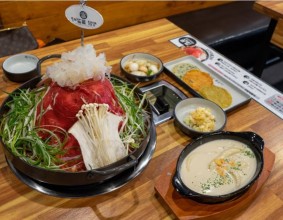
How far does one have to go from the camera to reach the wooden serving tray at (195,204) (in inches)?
45.3

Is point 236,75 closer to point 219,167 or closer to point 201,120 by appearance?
point 201,120

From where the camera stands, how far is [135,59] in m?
2.02

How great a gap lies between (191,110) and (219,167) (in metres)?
0.47

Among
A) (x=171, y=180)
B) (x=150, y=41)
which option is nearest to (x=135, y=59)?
(x=150, y=41)

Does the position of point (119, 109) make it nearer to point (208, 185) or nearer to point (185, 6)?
point (208, 185)

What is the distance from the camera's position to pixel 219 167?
1.25 m

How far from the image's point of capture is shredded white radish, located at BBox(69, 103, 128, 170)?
1243mm

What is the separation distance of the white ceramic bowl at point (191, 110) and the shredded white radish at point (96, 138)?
1.21 ft

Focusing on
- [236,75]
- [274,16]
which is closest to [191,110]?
[236,75]

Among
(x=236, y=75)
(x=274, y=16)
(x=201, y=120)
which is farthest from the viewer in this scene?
(x=274, y=16)

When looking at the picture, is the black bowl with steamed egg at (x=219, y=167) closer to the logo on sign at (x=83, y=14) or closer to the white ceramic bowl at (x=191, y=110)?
the white ceramic bowl at (x=191, y=110)

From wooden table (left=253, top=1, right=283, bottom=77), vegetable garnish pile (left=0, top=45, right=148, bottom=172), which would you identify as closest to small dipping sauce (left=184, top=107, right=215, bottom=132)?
vegetable garnish pile (left=0, top=45, right=148, bottom=172)

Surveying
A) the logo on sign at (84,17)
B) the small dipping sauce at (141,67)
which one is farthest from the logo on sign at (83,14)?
the small dipping sauce at (141,67)

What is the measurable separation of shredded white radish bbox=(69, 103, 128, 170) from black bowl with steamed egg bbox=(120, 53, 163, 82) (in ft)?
1.92
